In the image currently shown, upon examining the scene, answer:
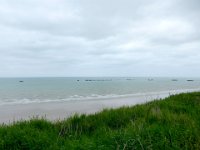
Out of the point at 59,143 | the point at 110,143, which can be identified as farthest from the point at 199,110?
the point at 59,143

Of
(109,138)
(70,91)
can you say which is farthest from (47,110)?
(70,91)

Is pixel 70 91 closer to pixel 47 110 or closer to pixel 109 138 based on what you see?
pixel 47 110

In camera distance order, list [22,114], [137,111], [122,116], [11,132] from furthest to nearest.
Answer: [22,114] < [137,111] < [122,116] < [11,132]

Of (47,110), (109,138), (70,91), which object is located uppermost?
(109,138)

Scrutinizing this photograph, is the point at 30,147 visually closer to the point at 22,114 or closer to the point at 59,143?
the point at 59,143

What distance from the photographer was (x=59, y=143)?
691 centimetres

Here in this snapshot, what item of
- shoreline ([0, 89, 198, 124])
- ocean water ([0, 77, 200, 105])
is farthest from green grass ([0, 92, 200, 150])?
ocean water ([0, 77, 200, 105])

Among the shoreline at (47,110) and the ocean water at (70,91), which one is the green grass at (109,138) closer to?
the shoreline at (47,110)

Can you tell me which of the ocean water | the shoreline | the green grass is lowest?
the shoreline

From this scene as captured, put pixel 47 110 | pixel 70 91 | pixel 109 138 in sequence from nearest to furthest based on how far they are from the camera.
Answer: pixel 109 138, pixel 47 110, pixel 70 91

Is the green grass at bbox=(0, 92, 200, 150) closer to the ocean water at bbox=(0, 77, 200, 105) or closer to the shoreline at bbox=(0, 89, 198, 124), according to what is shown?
the shoreline at bbox=(0, 89, 198, 124)

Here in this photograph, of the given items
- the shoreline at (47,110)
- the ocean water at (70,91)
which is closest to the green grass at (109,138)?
the shoreline at (47,110)

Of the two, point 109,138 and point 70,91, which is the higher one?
point 109,138

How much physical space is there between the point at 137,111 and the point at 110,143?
16.2 feet
